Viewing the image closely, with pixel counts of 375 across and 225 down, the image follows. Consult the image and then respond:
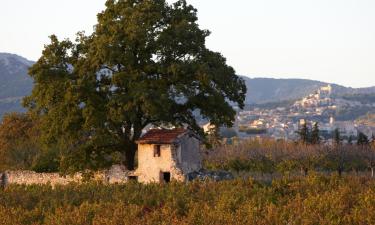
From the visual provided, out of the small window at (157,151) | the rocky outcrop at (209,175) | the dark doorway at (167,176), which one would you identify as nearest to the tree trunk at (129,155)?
the small window at (157,151)

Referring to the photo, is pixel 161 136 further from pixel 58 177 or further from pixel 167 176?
pixel 58 177

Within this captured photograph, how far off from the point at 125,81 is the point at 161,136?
5.22m

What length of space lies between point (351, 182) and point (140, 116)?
18.5 m

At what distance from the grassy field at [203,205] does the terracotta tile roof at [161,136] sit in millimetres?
13956

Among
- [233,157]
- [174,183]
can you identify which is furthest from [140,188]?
[233,157]

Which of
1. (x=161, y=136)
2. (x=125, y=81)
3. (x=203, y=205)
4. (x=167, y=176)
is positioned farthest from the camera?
(x=167, y=176)

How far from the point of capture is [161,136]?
41.3m

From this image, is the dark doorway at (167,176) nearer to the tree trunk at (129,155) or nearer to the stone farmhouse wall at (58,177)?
the stone farmhouse wall at (58,177)

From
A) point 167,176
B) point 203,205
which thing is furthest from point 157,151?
point 203,205

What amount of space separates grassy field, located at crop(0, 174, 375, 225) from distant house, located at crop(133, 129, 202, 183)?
45.6 ft

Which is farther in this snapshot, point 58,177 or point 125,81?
point 58,177

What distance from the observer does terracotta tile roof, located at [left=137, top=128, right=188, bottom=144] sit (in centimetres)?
4047

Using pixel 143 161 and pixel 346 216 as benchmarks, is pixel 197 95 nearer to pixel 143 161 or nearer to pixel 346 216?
pixel 143 161

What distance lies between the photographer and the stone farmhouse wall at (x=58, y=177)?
41188 millimetres
